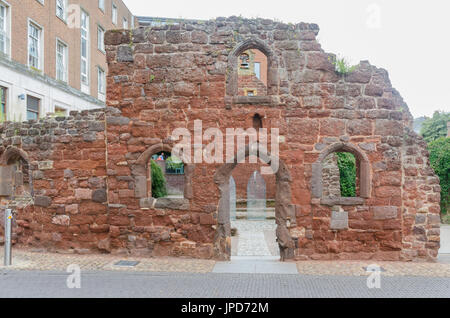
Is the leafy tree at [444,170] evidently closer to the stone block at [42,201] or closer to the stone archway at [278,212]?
the stone archway at [278,212]

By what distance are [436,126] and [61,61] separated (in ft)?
86.2

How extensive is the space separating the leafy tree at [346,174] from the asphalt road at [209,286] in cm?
1188

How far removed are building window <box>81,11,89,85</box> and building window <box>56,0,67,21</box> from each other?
2079 millimetres

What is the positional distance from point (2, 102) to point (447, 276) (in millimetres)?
17452

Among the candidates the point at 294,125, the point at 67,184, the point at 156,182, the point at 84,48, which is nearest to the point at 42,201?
the point at 67,184

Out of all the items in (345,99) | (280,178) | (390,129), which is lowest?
(280,178)

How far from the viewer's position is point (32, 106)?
1873cm

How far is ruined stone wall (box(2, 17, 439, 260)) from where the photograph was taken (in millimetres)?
7832

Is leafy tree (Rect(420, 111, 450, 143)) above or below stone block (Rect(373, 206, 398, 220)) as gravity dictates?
above

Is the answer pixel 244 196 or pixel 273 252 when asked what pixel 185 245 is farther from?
pixel 244 196

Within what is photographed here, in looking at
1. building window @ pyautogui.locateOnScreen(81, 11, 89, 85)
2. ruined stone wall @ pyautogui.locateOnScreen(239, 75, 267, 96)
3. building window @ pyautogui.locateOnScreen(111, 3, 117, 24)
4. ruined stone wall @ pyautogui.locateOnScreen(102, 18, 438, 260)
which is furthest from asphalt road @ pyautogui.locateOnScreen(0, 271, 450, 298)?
building window @ pyautogui.locateOnScreen(111, 3, 117, 24)

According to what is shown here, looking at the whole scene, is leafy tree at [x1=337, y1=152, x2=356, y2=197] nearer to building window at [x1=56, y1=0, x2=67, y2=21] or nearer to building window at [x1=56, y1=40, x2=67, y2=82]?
building window at [x1=56, y1=40, x2=67, y2=82]

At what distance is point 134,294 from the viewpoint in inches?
220

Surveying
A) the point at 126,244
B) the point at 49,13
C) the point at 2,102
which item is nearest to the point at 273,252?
the point at 126,244
